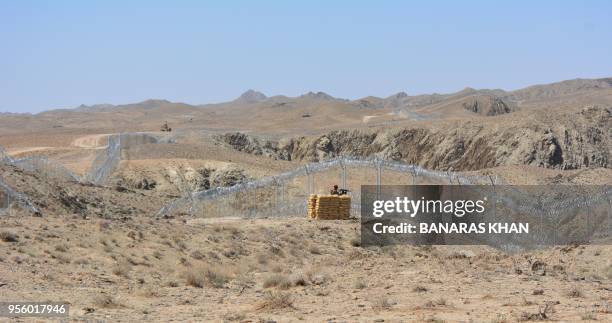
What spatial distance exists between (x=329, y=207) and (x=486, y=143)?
47929mm

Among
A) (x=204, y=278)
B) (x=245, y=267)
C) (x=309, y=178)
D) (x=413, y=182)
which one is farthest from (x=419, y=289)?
(x=413, y=182)

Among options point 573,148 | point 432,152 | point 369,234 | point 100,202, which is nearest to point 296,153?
point 432,152

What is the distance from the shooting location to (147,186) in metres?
49.6

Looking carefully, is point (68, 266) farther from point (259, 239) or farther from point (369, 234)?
point (369, 234)

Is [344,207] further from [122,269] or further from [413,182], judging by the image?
[122,269]

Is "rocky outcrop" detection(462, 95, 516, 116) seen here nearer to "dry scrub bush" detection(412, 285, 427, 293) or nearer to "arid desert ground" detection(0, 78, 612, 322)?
"arid desert ground" detection(0, 78, 612, 322)

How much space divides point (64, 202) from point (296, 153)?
5144 centimetres

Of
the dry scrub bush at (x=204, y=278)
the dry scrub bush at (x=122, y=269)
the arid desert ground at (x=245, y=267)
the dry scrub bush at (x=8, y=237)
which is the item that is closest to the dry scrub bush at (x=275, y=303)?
the arid desert ground at (x=245, y=267)

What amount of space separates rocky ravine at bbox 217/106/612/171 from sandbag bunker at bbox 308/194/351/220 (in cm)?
4303

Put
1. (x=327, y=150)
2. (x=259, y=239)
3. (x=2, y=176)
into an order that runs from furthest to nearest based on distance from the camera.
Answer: (x=327, y=150) < (x=2, y=176) < (x=259, y=239)

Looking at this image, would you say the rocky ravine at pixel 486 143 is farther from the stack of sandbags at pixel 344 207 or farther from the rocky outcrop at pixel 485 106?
the rocky outcrop at pixel 485 106

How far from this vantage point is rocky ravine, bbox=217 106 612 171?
2867 inches

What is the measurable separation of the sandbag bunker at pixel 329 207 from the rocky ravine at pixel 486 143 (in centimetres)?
4303

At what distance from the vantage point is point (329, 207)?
29469mm
